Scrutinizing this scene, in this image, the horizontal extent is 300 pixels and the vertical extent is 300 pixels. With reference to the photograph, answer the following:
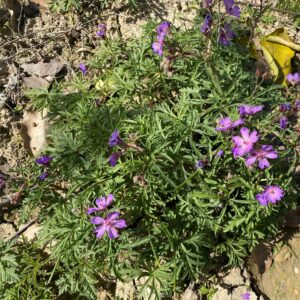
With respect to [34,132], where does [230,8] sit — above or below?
above

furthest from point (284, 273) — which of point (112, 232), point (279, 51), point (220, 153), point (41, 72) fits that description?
point (41, 72)

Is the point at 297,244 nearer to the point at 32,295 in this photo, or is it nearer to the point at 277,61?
the point at 277,61

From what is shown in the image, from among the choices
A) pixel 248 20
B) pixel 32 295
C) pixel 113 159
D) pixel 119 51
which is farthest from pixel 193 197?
pixel 248 20

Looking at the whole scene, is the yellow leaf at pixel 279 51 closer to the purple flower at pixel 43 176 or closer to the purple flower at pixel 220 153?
the purple flower at pixel 220 153

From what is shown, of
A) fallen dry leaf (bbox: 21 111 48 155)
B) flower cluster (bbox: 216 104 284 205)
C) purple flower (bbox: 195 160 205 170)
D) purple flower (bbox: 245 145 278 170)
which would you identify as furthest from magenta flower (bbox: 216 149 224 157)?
fallen dry leaf (bbox: 21 111 48 155)

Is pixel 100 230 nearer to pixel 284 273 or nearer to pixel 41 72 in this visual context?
pixel 284 273

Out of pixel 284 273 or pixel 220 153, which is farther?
pixel 284 273

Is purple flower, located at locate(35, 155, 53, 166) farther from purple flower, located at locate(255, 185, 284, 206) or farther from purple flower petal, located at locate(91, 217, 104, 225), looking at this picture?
purple flower, located at locate(255, 185, 284, 206)
